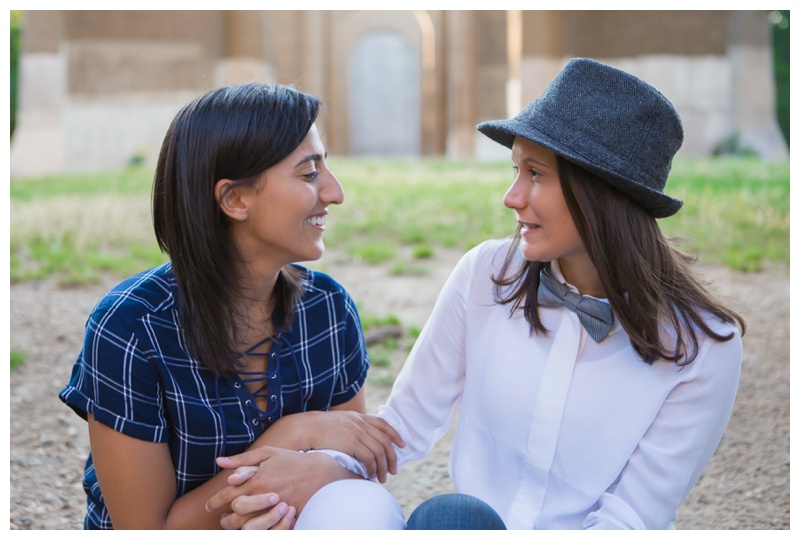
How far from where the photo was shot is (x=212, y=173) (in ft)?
7.79

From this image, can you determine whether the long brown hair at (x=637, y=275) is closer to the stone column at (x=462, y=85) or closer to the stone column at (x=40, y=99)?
the stone column at (x=40, y=99)

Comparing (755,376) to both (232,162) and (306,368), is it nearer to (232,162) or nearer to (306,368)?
(306,368)

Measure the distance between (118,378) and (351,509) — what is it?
Answer: 67 cm

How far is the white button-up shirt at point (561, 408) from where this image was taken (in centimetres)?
228

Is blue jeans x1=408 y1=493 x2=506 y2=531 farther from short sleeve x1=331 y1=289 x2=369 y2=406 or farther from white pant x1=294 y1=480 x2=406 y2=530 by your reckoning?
short sleeve x1=331 y1=289 x2=369 y2=406

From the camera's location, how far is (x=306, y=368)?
2.60 meters

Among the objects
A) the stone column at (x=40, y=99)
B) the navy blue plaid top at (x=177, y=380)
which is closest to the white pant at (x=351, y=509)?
the navy blue plaid top at (x=177, y=380)

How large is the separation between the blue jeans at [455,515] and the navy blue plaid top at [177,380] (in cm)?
56

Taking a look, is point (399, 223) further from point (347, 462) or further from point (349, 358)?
point (347, 462)

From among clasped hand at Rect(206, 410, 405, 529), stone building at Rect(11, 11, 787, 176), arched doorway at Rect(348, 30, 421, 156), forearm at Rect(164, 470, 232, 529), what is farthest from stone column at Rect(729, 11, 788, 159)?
forearm at Rect(164, 470, 232, 529)

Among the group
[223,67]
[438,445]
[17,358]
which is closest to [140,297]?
[438,445]

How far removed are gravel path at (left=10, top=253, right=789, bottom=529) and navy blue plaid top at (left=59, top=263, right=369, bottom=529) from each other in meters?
1.19
